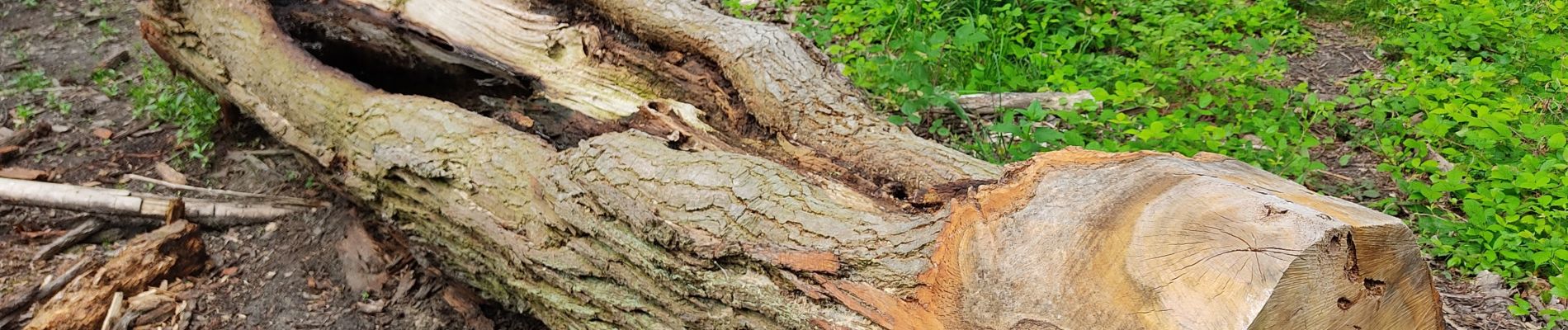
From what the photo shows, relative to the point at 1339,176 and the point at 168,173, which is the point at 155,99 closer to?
the point at 168,173

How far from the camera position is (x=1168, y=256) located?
4.41 feet

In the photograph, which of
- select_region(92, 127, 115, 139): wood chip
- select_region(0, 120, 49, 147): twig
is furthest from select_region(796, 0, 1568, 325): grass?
select_region(0, 120, 49, 147): twig

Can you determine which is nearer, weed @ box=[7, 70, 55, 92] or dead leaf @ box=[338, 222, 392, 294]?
dead leaf @ box=[338, 222, 392, 294]

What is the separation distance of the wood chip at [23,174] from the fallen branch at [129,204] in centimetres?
10

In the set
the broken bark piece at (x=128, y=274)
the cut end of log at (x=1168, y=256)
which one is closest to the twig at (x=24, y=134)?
the broken bark piece at (x=128, y=274)

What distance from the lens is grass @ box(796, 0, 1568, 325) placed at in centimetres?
258

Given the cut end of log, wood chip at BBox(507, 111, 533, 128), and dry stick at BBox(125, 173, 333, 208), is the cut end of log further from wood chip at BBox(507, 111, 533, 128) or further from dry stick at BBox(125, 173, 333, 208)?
dry stick at BBox(125, 173, 333, 208)

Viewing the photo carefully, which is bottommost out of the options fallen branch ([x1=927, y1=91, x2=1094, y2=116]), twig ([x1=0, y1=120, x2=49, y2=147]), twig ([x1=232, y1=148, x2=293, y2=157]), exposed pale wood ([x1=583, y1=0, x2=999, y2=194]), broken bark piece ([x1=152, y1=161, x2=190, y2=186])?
broken bark piece ([x1=152, y1=161, x2=190, y2=186])

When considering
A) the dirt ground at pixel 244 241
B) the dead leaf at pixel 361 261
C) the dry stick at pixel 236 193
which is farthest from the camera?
the dry stick at pixel 236 193

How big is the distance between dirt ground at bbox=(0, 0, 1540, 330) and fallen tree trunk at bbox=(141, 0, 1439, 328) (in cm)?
39

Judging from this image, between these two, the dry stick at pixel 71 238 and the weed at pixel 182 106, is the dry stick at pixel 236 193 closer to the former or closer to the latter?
the weed at pixel 182 106

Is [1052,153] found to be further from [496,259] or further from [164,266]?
[164,266]

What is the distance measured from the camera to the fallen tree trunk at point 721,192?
136 centimetres

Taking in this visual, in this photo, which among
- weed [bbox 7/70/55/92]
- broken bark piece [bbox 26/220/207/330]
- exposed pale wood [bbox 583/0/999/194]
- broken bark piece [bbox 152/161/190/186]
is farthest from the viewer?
weed [bbox 7/70/55/92]
